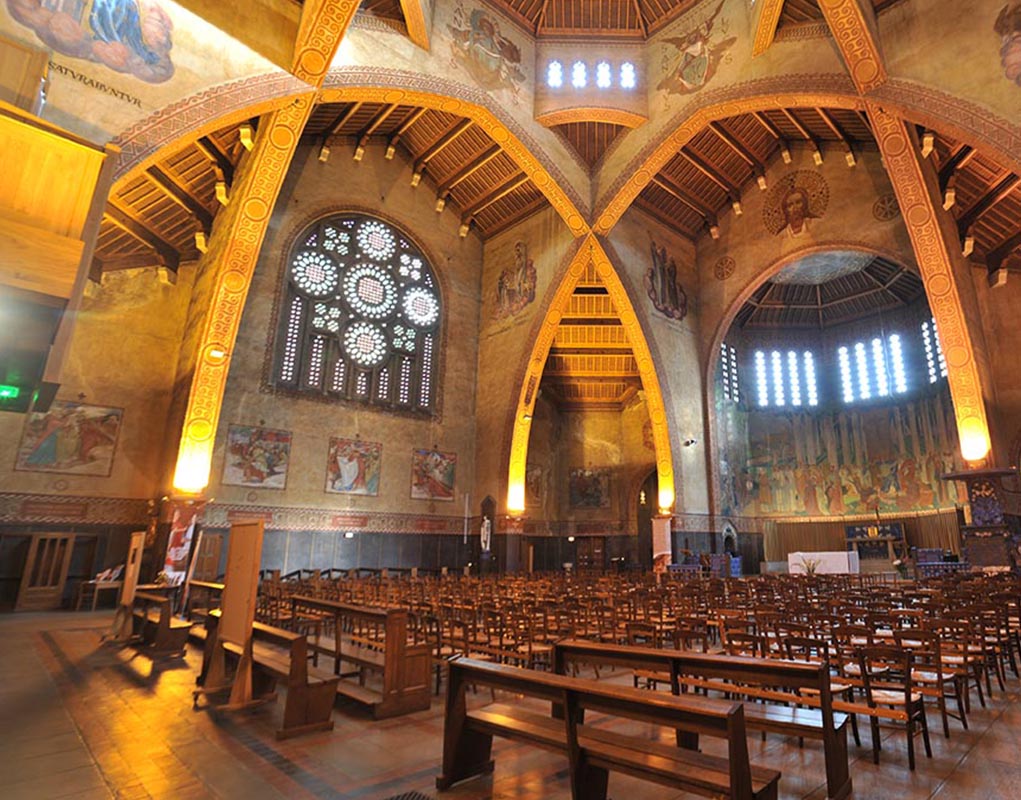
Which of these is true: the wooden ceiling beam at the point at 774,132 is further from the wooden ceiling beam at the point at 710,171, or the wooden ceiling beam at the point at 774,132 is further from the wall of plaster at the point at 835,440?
the wall of plaster at the point at 835,440

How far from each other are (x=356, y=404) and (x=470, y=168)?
9207mm

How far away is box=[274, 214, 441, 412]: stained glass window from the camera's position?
16828 millimetres

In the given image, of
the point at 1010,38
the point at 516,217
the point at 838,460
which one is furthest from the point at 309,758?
the point at 838,460

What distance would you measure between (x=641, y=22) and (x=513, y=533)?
16.2 meters

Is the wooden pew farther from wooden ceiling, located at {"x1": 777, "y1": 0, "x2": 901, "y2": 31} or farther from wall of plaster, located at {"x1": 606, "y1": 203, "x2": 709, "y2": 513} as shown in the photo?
wall of plaster, located at {"x1": 606, "y1": 203, "x2": 709, "y2": 513}

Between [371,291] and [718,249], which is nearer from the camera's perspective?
[371,291]

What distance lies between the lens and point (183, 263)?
15438 mm

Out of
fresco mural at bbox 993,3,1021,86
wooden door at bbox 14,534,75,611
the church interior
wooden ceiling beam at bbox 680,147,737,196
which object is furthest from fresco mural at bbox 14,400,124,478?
fresco mural at bbox 993,3,1021,86

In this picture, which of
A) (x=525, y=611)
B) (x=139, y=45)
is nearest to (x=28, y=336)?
(x=525, y=611)

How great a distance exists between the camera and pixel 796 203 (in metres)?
18.5

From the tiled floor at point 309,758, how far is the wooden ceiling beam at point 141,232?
12.4m

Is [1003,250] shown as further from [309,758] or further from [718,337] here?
[309,758]

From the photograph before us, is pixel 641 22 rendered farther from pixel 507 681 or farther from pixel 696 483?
pixel 507 681

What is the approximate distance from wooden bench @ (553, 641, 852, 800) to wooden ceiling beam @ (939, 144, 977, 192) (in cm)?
1595
